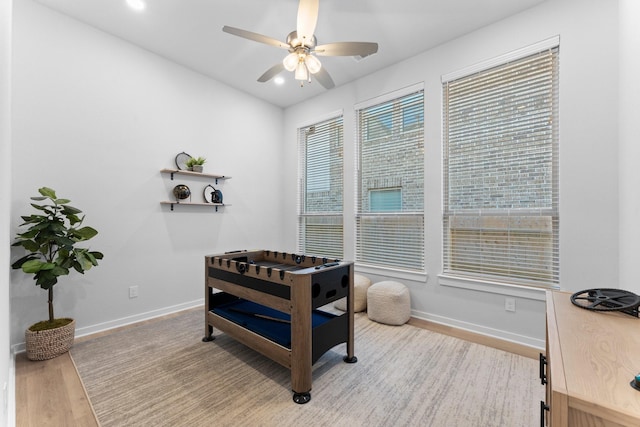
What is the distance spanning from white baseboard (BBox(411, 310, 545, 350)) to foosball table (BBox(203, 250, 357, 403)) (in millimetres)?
1301

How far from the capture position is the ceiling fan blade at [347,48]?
219cm

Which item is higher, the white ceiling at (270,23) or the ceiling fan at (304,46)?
the white ceiling at (270,23)

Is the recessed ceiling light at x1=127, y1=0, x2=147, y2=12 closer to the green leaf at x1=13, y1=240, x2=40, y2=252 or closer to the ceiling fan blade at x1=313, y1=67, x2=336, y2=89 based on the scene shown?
the ceiling fan blade at x1=313, y1=67, x2=336, y2=89

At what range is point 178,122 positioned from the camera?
11.8 ft

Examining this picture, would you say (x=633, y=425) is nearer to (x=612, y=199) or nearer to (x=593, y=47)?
(x=612, y=199)

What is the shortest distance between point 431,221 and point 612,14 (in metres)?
2.22

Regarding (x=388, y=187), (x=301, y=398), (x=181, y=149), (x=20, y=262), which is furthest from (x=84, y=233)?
(x=388, y=187)

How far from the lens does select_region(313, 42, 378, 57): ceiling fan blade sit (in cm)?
219

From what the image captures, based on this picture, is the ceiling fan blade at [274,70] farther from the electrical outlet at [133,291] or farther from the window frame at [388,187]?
the electrical outlet at [133,291]

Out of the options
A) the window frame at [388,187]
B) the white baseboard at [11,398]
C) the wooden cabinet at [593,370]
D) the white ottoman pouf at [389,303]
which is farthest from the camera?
the window frame at [388,187]

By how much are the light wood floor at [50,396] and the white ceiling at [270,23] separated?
3252mm

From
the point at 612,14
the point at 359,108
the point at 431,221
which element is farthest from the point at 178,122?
the point at 612,14

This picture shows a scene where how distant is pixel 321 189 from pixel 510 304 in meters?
2.85

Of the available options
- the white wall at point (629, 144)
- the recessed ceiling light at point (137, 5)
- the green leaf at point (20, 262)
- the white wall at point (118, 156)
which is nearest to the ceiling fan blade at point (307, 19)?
the recessed ceiling light at point (137, 5)
